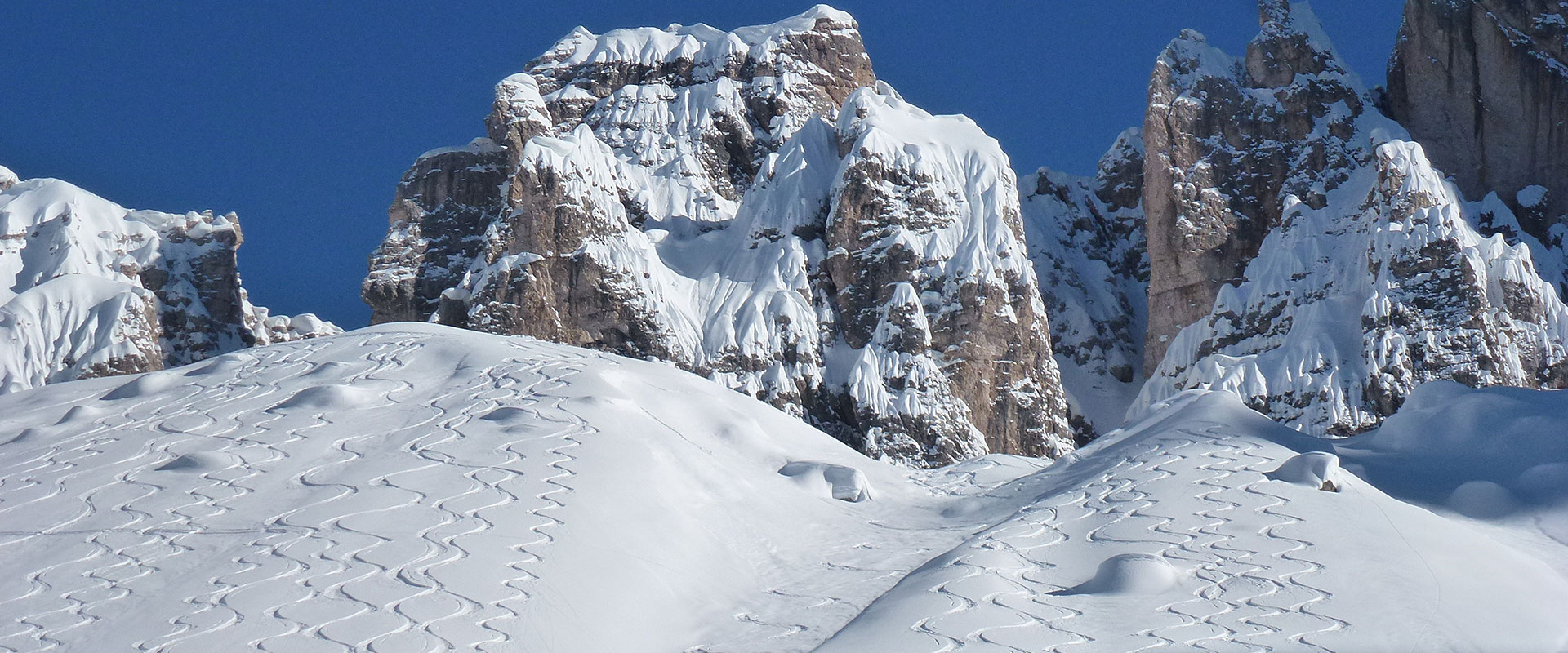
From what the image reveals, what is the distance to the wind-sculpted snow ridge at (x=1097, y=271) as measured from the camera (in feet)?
160

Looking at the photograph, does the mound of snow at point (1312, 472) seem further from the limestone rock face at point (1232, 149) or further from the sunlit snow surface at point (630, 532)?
the limestone rock face at point (1232, 149)

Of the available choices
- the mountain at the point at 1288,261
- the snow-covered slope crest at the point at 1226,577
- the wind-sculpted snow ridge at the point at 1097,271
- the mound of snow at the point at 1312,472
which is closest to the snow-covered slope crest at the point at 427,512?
the snow-covered slope crest at the point at 1226,577

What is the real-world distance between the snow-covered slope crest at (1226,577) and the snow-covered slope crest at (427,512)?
2.35 ft

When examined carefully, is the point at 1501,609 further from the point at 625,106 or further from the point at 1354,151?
the point at 625,106

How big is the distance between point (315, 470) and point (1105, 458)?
17.8 ft

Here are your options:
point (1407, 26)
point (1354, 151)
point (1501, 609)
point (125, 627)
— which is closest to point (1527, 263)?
point (1354, 151)

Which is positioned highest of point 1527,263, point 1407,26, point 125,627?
point 1407,26

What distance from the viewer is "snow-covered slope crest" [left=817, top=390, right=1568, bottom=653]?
581 centimetres

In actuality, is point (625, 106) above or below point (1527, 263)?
above

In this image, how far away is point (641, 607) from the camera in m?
6.37

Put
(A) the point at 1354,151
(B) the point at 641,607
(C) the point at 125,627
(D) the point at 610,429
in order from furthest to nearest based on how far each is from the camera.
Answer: (A) the point at 1354,151, (D) the point at 610,429, (B) the point at 641,607, (C) the point at 125,627

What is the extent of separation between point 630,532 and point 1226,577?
Result: 3051mm

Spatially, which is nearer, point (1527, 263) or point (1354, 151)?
point (1527, 263)

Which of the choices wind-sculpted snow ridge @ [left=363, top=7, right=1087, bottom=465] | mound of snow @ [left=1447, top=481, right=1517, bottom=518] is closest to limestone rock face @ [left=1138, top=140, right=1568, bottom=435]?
wind-sculpted snow ridge @ [left=363, top=7, right=1087, bottom=465]
